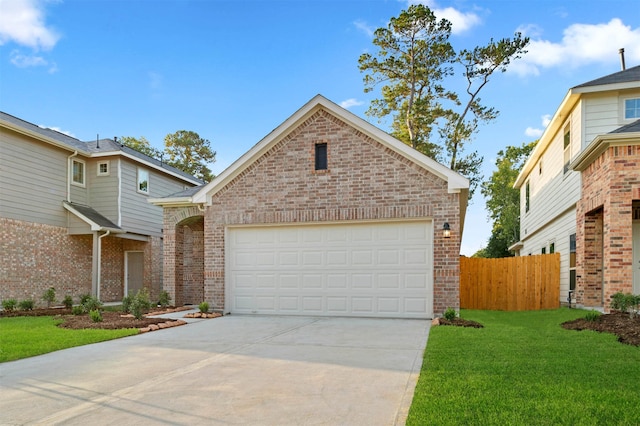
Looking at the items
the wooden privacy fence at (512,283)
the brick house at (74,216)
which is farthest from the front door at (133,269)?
the wooden privacy fence at (512,283)

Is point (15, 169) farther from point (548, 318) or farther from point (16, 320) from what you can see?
point (548, 318)

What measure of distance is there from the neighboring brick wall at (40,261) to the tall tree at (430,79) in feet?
55.9

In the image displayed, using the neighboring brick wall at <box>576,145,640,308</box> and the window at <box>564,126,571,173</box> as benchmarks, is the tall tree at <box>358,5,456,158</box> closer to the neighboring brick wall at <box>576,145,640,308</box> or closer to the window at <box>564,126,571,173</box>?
the window at <box>564,126,571,173</box>

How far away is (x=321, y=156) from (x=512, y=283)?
8070 millimetres

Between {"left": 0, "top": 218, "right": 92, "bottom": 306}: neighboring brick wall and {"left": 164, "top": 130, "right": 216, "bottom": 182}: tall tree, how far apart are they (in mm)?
18624

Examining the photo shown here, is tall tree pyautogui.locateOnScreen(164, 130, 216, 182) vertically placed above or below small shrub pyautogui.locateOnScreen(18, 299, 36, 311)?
above

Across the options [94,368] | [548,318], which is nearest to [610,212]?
[548,318]

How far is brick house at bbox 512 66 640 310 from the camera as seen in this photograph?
32.6ft

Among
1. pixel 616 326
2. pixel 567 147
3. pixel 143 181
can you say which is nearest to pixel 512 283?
pixel 567 147

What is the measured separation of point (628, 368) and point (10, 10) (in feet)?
35.1

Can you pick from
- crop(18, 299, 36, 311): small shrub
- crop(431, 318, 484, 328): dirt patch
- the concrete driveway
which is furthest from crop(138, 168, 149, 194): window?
crop(431, 318, 484, 328): dirt patch

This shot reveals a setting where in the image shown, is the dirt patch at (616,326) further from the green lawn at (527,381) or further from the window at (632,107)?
the window at (632,107)

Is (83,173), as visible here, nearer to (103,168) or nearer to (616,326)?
(103,168)

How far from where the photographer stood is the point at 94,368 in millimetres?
5879
